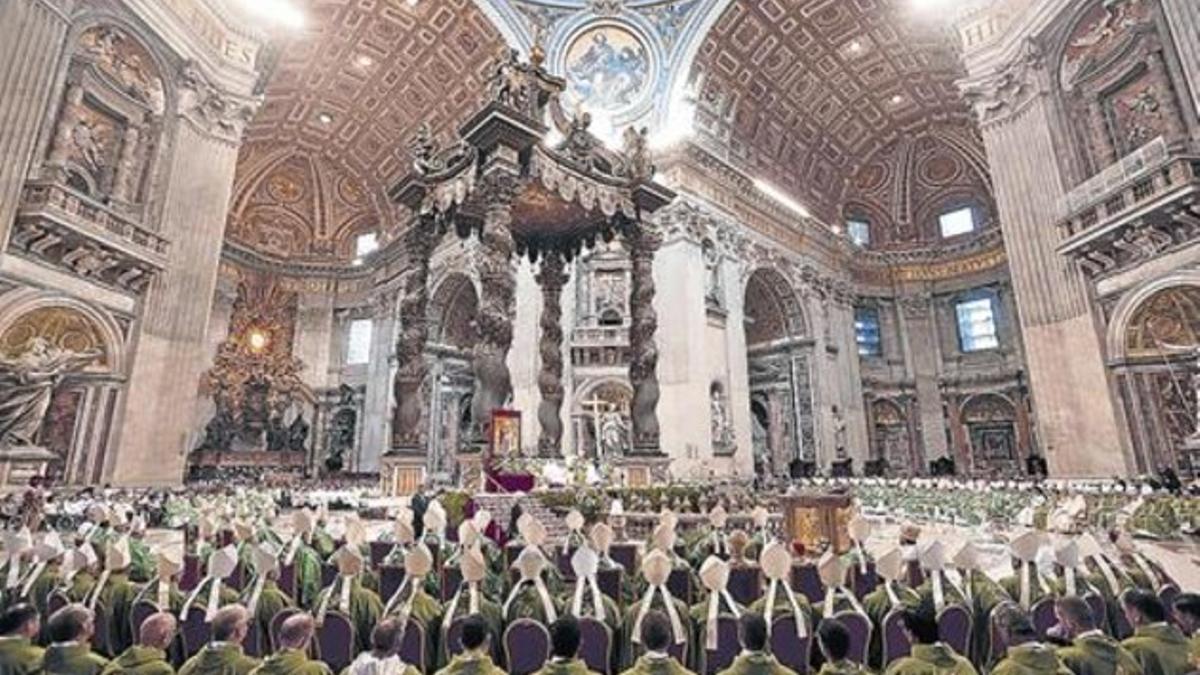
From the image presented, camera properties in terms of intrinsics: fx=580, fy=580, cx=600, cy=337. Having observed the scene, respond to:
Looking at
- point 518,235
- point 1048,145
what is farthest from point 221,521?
point 1048,145

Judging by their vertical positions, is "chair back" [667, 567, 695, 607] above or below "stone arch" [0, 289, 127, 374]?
below

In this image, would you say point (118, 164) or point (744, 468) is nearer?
point (118, 164)

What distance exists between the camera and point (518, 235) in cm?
958

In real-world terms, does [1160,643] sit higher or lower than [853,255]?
lower

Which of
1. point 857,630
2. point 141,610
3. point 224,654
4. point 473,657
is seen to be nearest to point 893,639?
point 857,630

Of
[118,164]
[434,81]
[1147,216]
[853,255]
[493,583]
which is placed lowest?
[493,583]

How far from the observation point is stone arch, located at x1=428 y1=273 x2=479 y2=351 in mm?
19109

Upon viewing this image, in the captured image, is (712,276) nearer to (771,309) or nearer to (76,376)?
(771,309)

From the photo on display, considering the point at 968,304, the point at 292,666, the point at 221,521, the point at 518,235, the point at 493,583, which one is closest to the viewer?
the point at 292,666

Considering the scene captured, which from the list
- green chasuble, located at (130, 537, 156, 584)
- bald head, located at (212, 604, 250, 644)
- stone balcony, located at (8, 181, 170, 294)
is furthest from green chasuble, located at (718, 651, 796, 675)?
stone balcony, located at (8, 181, 170, 294)

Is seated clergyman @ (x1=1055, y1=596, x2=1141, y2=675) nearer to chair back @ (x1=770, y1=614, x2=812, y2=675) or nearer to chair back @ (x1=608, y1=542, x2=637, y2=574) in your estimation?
chair back @ (x1=770, y1=614, x2=812, y2=675)

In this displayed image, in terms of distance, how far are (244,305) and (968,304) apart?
88.8ft

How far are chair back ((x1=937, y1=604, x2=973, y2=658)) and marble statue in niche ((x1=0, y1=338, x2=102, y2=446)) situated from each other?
1120 centimetres

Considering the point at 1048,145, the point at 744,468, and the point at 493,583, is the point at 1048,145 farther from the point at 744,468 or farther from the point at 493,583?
the point at 493,583
